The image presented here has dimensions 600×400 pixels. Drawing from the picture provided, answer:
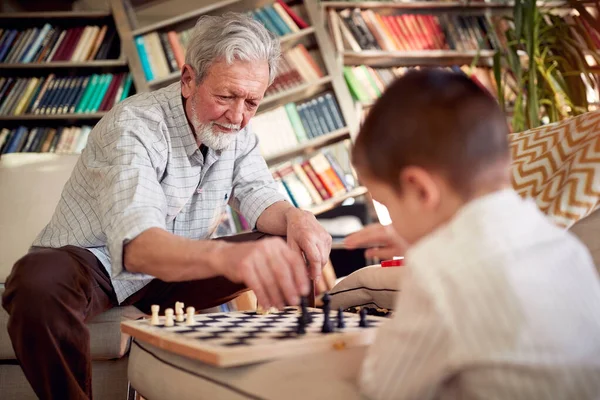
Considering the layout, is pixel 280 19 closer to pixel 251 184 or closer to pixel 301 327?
pixel 251 184

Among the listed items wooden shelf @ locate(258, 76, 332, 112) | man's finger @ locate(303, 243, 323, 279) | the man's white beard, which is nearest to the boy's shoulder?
man's finger @ locate(303, 243, 323, 279)

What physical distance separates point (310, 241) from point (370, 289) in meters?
0.19

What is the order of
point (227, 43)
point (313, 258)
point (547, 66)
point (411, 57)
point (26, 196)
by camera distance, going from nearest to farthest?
point (313, 258) → point (227, 43) → point (26, 196) → point (547, 66) → point (411, 57)

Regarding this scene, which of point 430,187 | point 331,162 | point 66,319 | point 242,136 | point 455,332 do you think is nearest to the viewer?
point 455,332

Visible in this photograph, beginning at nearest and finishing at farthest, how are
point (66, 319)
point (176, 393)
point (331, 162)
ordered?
point (176, 393), point (66, 319), point (331, 162)

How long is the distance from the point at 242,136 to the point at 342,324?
1016 mm

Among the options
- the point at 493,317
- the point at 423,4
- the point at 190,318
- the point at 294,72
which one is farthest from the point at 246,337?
the point at 423,4

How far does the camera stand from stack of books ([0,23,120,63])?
11.3 ft

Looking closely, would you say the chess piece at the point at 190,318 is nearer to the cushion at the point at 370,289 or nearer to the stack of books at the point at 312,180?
the cushion at the point at 370,289

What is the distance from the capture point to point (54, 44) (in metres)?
3.48

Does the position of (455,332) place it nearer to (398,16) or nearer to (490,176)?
(490,176)

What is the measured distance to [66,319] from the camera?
1377 millimetres

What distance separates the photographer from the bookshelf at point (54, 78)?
3.40 metres


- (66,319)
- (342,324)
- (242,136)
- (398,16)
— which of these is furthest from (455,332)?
(398,16)
